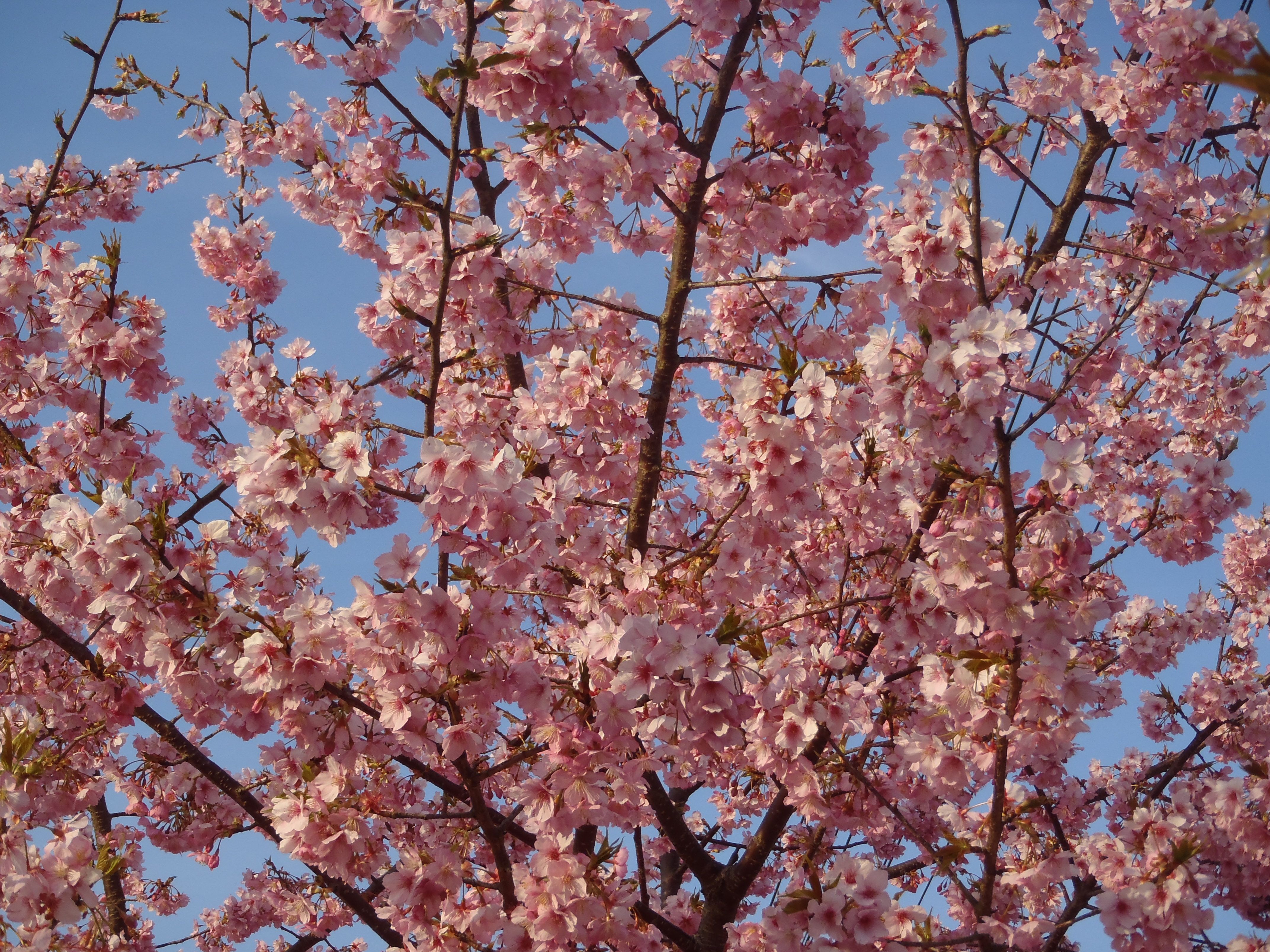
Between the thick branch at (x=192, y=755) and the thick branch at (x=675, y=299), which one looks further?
the thick branch at (x=675, y=299)

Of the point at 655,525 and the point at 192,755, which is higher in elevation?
the point at 655,525

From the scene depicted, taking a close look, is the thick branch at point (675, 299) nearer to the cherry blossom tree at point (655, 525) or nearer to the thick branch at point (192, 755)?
the cherry blossom tree at point (655, 525)

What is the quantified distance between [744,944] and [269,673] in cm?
255

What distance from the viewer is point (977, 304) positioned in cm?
403

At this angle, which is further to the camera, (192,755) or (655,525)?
(655,525)

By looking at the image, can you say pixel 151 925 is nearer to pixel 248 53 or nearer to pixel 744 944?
pixel 744 944

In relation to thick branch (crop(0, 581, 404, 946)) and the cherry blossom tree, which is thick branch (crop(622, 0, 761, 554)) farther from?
thick branch (crop(0, 581, 404, 946))

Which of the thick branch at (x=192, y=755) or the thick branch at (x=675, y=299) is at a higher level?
the thick branch at (x=675, y=299)

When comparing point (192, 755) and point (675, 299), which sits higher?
point (675, 299)

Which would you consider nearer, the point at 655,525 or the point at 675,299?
the point at 675,299

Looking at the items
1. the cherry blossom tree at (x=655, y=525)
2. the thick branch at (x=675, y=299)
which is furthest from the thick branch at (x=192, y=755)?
the thick branch at (x=675, y=299)

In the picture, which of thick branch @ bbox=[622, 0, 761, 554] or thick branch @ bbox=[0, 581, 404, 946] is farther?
thick branch @ bbox=[622, 0, 761, 554]

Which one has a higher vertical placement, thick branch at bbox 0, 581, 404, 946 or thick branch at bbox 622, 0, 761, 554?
thick branch at bbox 622, 0, 761, 554

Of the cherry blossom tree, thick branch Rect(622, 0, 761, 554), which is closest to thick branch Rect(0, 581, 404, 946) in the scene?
the cherry blossom tree
